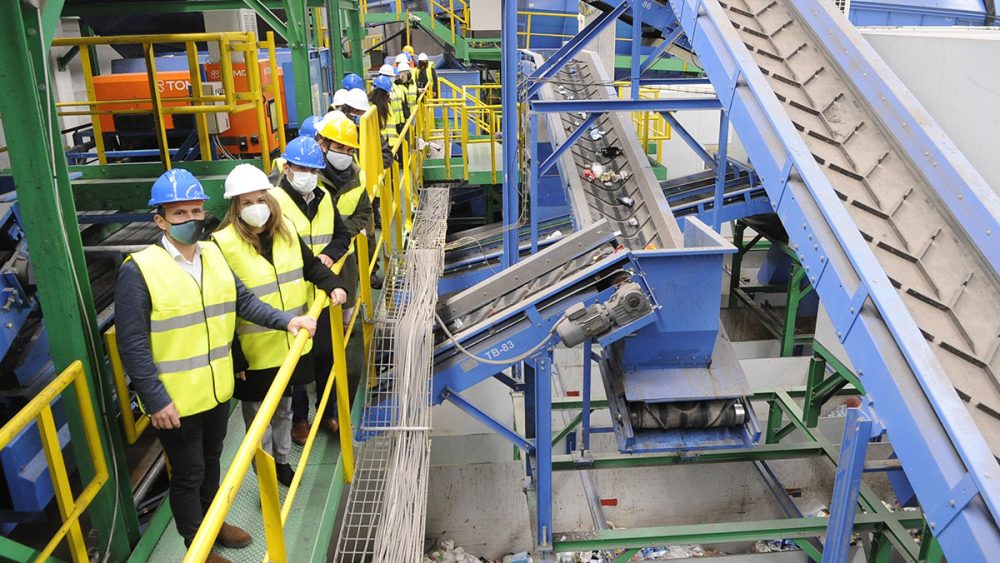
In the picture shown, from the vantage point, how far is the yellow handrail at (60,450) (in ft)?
8.09

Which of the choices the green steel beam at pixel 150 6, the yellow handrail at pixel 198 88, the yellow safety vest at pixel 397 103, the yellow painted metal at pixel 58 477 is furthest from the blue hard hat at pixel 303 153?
the yellow safety vest at pixel 397 103

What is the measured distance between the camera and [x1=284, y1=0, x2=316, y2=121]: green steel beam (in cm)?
645

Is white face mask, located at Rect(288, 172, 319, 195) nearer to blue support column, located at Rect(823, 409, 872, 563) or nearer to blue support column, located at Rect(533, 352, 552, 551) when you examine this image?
blue support column, located at Rect(533, 352, 552, 551)

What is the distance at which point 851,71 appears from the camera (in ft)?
16.0

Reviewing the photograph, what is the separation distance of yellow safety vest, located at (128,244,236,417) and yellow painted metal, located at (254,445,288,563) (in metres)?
0.73

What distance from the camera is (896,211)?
13.1ft

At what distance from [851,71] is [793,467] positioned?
18.9 ft

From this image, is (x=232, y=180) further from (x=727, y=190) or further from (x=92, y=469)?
(x=727, y=190)

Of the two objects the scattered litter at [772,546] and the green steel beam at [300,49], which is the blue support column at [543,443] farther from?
the green steel beam at [300,49]

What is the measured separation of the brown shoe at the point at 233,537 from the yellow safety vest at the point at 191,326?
699mm

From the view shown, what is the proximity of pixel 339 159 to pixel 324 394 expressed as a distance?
1.62 metres

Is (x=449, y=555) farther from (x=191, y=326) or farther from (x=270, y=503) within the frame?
(x=270, y=503)

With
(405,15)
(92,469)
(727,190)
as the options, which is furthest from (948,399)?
(405,15)

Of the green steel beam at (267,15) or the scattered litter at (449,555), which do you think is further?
the scattered litter at (449,555)
